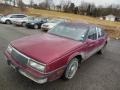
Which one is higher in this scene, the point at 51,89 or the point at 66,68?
the point at 66,68

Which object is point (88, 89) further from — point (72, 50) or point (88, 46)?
point (88, 46)

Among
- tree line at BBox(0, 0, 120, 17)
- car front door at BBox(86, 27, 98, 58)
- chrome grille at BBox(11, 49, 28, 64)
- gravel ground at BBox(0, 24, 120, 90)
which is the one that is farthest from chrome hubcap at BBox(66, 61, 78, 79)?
tree line at BBox(0, 0, 120, 17)

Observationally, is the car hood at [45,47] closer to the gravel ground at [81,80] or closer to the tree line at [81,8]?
the gravel ground at [81,80]

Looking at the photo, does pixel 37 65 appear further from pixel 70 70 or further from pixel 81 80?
pixel 81 80

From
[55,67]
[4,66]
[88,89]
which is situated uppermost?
[55,67]

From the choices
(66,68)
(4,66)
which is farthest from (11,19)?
(66,68)

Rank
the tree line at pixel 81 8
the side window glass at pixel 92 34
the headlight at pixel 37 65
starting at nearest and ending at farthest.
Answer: the headlight at pixel 37 65, the side window glass at pixel 92 34, the tree line at pixel 81 8

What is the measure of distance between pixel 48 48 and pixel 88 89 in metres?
1.50

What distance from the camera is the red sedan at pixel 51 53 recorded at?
3.56 meters

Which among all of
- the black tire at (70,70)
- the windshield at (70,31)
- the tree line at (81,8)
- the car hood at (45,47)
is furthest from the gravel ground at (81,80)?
the tree line at (81,8)

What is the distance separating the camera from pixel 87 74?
5.03 metres

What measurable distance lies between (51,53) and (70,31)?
5.60 ft

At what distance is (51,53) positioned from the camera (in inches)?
149

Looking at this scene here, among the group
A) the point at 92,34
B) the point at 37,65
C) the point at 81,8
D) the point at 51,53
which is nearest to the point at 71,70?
the point at 51,53
